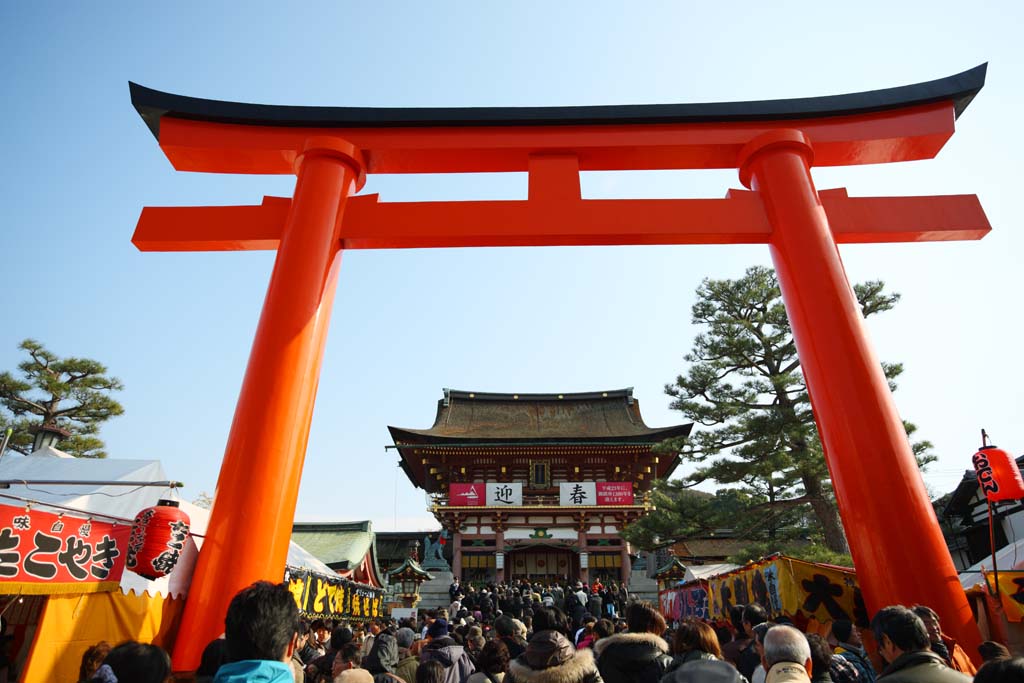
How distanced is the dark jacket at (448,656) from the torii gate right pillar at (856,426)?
3.14 m

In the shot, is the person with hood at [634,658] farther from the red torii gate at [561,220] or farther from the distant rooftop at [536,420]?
the distant rooftop at [536,420]

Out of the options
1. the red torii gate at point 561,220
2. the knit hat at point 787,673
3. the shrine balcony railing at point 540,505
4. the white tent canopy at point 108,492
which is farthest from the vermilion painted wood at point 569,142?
the shrine balcony railing at point 540,505

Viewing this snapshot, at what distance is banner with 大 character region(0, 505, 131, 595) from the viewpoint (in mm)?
4754

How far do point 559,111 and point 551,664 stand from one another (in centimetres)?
595

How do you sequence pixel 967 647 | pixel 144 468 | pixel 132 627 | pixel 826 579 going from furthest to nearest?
1. pixel 144 468
2. pixel 826 579
3. pixel 132 627
4. pixel 967 647

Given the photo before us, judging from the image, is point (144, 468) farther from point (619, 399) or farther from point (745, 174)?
point (619, 399)

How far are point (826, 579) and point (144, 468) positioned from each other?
321 inches

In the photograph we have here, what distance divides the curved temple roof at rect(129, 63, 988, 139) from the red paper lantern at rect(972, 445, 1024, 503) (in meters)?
3.82

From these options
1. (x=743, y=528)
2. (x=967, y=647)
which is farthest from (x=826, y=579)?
(x=743, y=528)

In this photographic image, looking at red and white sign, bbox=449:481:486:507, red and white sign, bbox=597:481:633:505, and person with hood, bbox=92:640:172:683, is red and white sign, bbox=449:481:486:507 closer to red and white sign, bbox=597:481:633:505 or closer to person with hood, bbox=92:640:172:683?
red and white sign, bbox=597:481:633:505

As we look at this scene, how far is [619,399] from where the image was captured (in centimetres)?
2759

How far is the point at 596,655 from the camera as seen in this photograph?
322 centimetres

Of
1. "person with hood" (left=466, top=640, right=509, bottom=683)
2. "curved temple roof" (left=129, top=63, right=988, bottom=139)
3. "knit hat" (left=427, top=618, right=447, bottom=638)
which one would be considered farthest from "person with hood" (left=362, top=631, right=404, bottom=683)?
"curved temple roof" (left=129, top=63, right=988, bottom=139)

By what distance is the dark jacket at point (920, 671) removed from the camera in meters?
2.18
